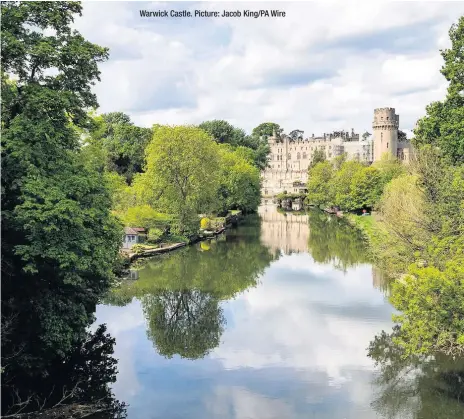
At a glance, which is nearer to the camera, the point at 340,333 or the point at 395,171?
the point at 340,333

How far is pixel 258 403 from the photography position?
535 inches

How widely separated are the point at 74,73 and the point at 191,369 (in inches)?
342

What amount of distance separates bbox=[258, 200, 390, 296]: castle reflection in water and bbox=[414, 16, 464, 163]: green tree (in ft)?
22.3

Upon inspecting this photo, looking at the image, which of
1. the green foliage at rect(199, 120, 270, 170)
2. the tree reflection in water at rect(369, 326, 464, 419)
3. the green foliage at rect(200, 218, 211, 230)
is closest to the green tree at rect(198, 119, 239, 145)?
the green foliage at rect(199, 120, 270, 170)

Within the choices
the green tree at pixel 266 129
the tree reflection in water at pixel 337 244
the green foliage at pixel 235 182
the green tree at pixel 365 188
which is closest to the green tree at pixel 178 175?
the tree reflection in water at pixel 337 244

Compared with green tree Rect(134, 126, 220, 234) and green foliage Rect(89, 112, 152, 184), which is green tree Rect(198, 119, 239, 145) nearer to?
green foliage Rect(89, 112, 152, 184)

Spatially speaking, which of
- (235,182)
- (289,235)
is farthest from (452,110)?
(235,182)

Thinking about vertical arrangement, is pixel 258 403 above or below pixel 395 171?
below

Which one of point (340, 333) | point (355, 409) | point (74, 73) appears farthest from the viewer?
point (340, 333)

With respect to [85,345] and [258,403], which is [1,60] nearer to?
[85,345]

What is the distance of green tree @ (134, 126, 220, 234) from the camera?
133 ft

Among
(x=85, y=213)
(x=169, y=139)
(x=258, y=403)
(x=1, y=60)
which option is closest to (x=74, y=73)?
(x=1, y=60)

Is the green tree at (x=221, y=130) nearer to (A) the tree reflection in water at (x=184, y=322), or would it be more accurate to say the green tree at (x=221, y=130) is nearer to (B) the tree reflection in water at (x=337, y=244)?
(B) the tree reflection in water at (x=337, y=244)

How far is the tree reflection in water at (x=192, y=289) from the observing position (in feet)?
61.4
